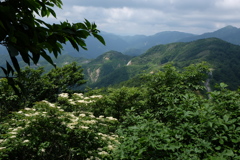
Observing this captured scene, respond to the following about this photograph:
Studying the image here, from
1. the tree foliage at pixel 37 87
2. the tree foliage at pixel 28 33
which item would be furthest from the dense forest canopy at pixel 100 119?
the tree foliage at pixel 37 87

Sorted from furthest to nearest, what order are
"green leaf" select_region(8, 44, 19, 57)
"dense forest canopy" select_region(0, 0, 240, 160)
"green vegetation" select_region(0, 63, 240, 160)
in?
"green vegetation" select_region(0, 63, 240, 160) < "dense forest canopy" select_region(0, 0, 240, 160) < "green leaf" select_region(8, 44, 19, 57)

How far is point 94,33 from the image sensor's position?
1.29 meters

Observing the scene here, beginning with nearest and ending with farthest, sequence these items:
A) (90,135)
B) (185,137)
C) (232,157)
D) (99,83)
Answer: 1. (232,157)
2. (185,137)
3. (90,135)
4. (99,83)

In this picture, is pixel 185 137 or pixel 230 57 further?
pixel 230 57

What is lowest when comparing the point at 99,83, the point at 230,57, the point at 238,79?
the point at 99,83

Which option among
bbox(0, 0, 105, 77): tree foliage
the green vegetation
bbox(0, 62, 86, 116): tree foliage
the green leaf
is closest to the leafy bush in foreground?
the green vegetation

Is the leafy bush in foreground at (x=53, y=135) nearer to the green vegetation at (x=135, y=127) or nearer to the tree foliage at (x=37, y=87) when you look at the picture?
the green vegetation at (x=135, y=127)

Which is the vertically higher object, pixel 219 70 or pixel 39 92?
pixel 39 92

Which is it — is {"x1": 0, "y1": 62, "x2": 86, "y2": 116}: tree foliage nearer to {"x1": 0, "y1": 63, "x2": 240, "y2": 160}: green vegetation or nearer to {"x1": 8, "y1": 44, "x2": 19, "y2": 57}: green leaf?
{"x1": 0, "y1": 63, "x2": 240, "y2": 160}: green vegetation

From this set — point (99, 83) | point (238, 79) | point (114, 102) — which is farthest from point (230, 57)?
point (114, 102)

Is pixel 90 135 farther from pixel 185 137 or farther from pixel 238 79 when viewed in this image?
pixel 238 79

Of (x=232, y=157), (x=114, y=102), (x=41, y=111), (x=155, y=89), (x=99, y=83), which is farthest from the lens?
(x=99, y=83)

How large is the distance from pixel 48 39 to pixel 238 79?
168759mm

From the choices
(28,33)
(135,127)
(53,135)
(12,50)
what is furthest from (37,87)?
(12,50)
